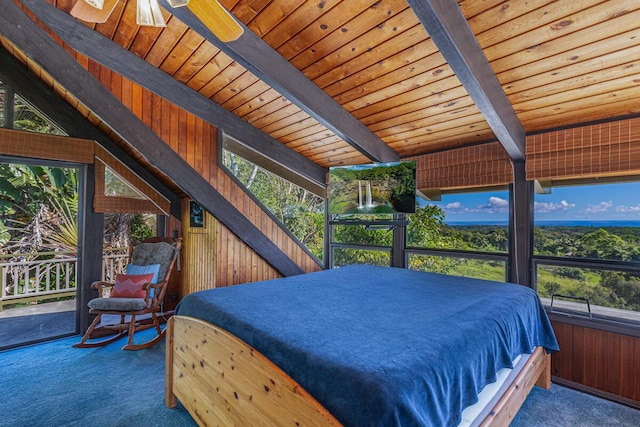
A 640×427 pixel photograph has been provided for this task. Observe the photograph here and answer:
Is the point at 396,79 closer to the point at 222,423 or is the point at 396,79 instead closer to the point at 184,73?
the point at 184,73

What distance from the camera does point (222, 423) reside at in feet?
5.57

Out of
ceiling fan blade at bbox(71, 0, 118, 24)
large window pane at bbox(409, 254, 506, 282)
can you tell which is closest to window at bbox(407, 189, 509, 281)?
large window pane at bbox(409, 254, 506, 282)

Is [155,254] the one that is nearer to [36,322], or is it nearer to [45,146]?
[45,146]

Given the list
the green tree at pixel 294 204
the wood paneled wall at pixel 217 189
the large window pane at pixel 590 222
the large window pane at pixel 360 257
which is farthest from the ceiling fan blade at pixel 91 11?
the large window pane at pixel 590 222

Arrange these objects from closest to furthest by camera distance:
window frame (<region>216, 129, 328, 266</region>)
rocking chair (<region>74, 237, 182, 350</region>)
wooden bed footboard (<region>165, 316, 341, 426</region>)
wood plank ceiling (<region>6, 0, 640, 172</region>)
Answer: wooden bed footboard (<region>165, 316, 341, 426</region>) → wood plank ceiling (<region>6, 0, 640, 172</region>) → rocking chair (<region>74, 237, 182, 350</region>) → window frame (<region>216, 129, 328, 266</region>)

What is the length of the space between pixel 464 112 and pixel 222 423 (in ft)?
9.64

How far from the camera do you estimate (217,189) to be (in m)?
3.49

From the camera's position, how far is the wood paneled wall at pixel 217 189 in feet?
9.44

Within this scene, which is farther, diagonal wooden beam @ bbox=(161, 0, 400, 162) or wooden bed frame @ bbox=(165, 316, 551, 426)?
diagonal wooden beam @ bbox=(161, 0, 400, 162)

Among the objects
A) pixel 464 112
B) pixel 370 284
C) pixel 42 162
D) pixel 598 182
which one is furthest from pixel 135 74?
pixel 598 182

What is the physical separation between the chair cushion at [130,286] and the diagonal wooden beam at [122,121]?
112cm

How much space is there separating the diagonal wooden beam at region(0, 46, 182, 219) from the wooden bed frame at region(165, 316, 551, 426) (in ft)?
8.31

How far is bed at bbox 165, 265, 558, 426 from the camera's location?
1.16 m

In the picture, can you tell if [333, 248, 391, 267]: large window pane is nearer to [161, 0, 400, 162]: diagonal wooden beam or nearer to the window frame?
the window frame
